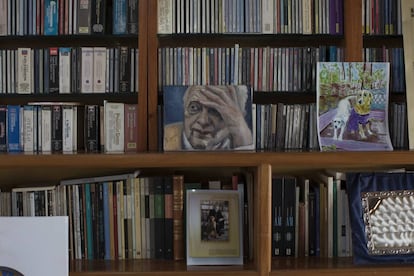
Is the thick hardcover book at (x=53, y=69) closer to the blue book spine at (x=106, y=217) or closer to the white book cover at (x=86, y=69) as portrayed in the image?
the white book cover at (x=86, y=69)

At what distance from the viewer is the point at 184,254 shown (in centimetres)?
156

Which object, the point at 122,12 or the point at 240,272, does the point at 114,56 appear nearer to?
the point at 122,12

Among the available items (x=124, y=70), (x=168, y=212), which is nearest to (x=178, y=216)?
(x=168, y=212)

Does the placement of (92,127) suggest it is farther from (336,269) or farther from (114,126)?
(336,269)

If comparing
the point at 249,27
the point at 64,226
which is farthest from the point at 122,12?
the point at 64,226

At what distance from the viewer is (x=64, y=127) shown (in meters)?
1.66

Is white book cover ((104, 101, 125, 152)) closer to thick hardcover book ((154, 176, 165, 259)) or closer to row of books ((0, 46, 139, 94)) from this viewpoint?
row of books ((0, 46, 139, 94))

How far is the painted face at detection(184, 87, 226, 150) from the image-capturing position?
1583mm

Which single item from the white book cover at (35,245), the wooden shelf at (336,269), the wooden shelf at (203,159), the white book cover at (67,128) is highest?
the white book cover at (67,128)

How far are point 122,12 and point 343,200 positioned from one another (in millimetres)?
937

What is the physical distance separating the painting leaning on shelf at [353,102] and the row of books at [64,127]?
0.61 meters

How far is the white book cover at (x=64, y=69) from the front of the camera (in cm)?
168

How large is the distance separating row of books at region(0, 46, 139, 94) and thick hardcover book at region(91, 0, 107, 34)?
0.22ft

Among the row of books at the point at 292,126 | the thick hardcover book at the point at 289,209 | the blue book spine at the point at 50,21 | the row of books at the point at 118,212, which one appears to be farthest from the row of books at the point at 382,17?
the blue book spine at the point at 50,21
